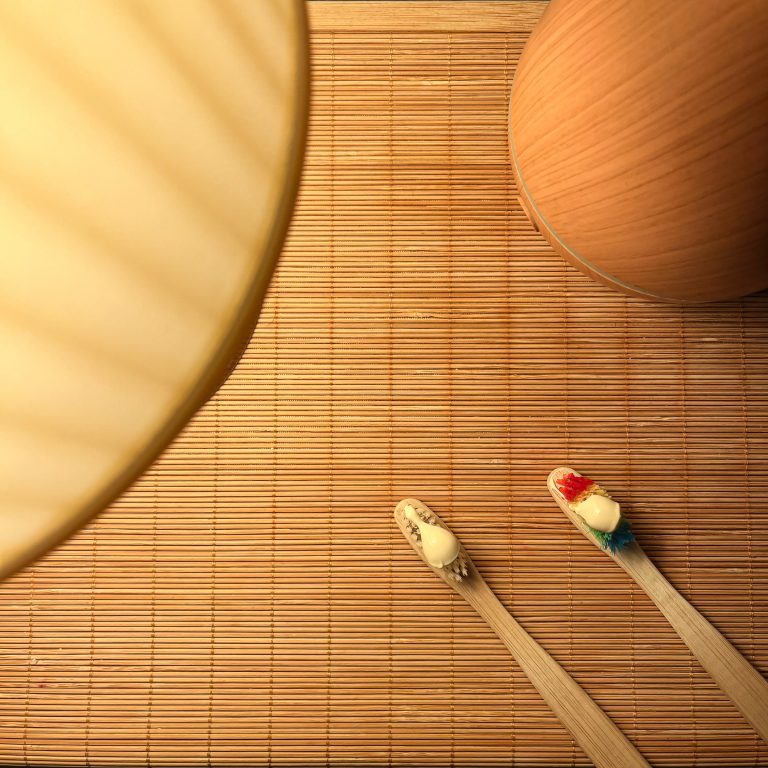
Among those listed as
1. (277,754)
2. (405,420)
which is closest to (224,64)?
(405,420)

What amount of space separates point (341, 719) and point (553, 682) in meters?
0.18

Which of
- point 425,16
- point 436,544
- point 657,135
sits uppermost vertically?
point 425,16

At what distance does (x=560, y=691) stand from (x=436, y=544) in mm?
160

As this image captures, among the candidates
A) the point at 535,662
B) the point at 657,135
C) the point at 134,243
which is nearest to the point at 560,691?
the point at 535,662

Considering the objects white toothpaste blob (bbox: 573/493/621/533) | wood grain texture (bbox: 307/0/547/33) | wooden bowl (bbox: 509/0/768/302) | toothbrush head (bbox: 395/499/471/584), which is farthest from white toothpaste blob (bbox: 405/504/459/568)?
wood grain texture (bbox: 307/0/547/33)

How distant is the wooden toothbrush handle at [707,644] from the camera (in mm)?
529

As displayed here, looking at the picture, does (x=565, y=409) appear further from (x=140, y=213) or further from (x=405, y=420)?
(x=140, y=213)

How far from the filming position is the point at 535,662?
533 mm

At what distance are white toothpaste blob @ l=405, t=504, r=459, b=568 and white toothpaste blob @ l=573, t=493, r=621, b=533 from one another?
106mm

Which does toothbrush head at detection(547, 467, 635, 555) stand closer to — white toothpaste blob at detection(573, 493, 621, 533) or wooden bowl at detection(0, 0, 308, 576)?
white toothpaste blob at detection(573, 493, 621, 533)

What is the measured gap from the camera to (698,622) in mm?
535

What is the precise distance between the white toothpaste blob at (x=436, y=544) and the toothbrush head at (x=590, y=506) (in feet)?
0.31

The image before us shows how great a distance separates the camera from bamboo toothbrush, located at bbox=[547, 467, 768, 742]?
527 millimetres

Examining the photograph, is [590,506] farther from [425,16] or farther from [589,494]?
[425,16]
